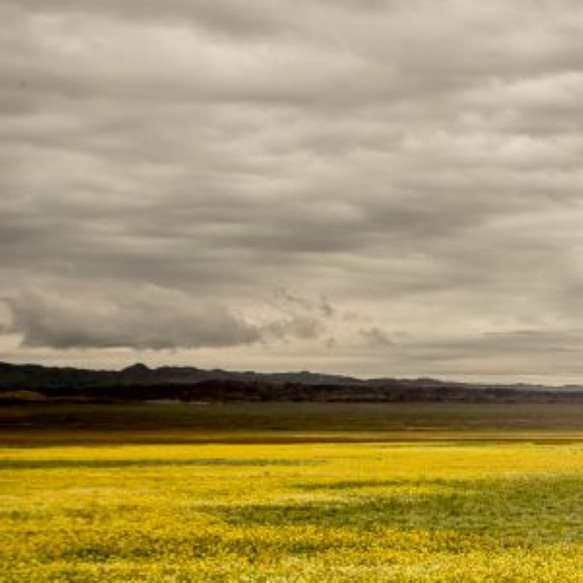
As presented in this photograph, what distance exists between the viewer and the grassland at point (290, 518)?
29297 mm

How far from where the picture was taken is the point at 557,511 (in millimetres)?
44875

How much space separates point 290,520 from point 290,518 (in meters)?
0.69

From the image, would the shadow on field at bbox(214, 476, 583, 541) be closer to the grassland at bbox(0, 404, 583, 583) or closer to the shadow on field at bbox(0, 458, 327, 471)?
the grassland at bbox(0, 404, 583, 583)

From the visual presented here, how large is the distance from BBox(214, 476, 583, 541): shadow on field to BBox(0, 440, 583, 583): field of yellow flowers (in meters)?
0.10

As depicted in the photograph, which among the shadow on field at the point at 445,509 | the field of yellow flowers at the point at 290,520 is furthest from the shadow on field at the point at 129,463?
the shadow on field at the point at 445,509

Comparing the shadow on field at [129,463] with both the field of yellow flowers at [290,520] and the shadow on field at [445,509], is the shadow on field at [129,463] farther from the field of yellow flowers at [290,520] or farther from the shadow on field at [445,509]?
the shadow on field at [445,509]

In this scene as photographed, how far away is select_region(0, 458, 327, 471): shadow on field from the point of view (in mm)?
70500

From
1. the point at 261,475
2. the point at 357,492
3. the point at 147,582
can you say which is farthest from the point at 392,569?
the point at 261,475

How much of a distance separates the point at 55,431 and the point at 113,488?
88.6 m

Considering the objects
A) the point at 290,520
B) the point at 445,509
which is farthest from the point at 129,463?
the point at 290,520

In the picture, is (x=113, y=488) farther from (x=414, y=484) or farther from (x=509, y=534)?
(x=509, y=534)

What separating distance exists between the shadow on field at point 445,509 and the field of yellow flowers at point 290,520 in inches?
3.9

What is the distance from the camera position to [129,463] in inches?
2926

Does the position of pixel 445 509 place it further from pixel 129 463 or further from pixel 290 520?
pixel 129 463
